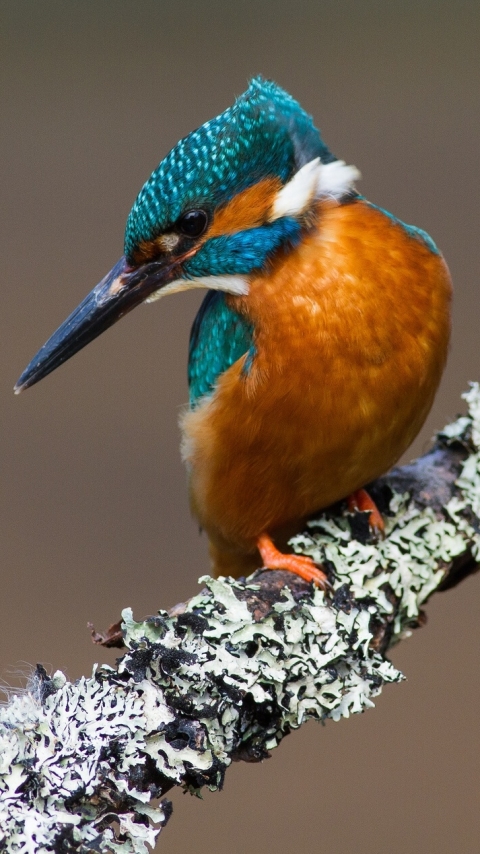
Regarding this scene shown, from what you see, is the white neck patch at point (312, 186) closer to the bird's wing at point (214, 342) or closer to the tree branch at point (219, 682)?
the bird's wing at point (214, 342)

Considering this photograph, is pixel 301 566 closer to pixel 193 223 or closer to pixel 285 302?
pixel 285 302

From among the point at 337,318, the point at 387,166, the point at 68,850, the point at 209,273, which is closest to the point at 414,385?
the point at 337,318

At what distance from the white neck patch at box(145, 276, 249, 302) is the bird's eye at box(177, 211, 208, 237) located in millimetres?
59

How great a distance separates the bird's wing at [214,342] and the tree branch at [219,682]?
0.84ft

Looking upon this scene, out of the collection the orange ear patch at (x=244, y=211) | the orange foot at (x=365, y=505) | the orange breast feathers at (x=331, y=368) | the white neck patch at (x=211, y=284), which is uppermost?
the orange ear patch at (x=244, y=211)

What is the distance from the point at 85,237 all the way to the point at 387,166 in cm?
89

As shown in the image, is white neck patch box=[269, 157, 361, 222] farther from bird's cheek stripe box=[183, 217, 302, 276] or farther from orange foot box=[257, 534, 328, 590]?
orange foot box=[257, 534, 328, 590]

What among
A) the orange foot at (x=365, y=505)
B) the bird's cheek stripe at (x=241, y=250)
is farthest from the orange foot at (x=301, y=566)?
the bird's cheek stripe at (x=241, y=250)

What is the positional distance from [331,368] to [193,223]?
0.82 ft

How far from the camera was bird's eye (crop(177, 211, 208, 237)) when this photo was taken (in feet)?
3.79

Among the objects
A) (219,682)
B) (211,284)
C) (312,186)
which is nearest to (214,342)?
(211,284)

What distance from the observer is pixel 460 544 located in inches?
51.1

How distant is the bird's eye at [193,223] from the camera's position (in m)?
1.15

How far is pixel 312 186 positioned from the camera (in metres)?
1.23
